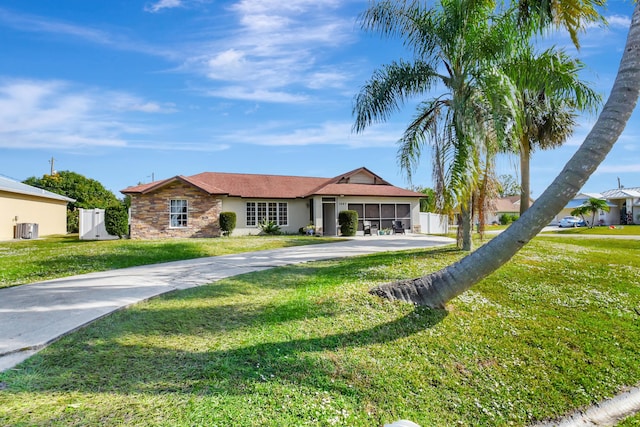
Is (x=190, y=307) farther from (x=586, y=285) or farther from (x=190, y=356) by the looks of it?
(x=586, y=285)

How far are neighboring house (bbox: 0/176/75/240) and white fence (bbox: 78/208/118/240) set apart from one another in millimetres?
3903

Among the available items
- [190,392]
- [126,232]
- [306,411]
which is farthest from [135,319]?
[126,232]

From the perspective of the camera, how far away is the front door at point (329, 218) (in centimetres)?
2456

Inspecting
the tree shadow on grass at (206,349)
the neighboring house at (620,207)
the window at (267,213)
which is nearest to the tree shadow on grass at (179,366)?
A: the tree shadow on grass at (206,349)

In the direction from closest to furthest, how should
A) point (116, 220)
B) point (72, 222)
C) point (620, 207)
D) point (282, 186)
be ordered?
point (116, 220)
point (282, 186)
point (72, 222)
point (620, 207)

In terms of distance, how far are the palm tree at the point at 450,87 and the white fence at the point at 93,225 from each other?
19128 millimetres

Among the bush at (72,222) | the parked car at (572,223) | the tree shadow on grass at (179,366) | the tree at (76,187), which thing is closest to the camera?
the tree shadow on grass at (179,366)

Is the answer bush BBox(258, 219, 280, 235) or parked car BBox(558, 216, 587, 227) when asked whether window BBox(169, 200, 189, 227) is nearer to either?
bush BBox(258, 219, 280, 235)

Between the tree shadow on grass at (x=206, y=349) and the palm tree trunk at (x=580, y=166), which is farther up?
the palm tree trunk at (x=580, y=166)

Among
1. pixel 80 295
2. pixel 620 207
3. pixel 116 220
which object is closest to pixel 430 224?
pixel 116 220

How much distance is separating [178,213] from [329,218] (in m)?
10.4

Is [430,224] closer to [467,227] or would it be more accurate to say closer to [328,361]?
[467,227]

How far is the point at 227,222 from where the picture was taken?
71.3ft

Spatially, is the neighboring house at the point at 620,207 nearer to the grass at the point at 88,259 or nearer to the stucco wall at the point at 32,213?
the grass at the point at 88,259
